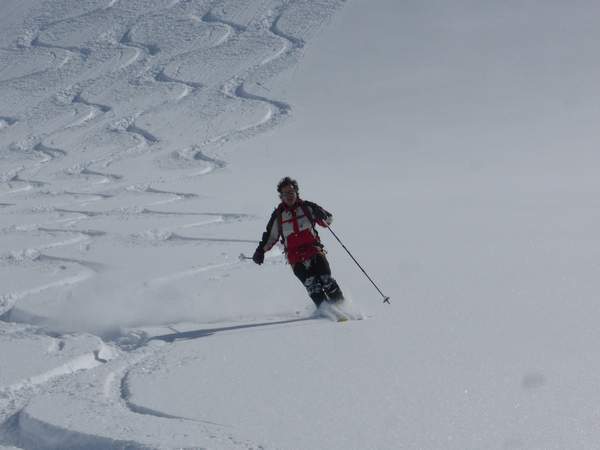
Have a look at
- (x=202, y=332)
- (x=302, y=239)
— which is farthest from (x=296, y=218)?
(x=202, y=332)

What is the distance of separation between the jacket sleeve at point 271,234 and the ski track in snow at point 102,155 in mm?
607

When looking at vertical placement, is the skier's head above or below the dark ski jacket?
above

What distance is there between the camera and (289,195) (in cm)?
593

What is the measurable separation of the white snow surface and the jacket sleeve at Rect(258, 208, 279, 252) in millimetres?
482

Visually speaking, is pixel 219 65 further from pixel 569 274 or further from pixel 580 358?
pixel 580 358

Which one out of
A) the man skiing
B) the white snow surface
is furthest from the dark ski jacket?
the white snow surface

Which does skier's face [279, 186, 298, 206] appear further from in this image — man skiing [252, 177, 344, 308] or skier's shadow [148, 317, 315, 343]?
skier's shadow [148, 317, 315, 343]

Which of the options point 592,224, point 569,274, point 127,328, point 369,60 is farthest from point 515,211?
point 369,60

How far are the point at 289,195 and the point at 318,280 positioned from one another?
0.60 m

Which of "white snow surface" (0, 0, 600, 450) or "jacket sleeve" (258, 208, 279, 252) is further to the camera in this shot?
"jacket sleeve" (258, 208, 279, 252)

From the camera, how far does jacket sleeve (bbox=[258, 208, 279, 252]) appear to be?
604 cm

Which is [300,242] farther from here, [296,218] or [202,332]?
[202,332]

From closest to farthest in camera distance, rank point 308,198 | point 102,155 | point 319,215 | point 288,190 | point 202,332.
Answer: point 202,332 < point 288,190 < point 319,215 < point 308,198 < point 102,155

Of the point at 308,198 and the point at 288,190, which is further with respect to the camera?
the point at 308,198
